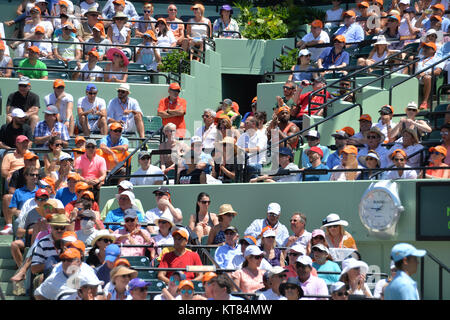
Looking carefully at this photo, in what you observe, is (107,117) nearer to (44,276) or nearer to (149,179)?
(149,179)

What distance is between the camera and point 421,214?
14531 mm

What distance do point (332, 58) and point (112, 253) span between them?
8.45 meters

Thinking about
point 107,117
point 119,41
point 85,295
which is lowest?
point 85,295

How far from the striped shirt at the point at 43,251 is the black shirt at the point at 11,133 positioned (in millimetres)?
4463

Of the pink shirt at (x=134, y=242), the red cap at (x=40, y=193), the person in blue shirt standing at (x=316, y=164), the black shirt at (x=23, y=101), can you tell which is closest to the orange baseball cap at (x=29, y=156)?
the red cap at (x=40, y=193)

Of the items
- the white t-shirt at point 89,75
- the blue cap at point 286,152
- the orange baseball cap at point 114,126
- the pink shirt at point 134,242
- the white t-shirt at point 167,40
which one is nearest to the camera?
the pink shirt at point 134,242

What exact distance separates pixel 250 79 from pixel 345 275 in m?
12.5

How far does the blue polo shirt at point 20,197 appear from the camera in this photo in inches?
637

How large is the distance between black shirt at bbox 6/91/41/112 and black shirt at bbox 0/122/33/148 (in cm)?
80

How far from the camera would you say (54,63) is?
2123cm

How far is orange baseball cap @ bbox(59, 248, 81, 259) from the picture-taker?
41.3 feet

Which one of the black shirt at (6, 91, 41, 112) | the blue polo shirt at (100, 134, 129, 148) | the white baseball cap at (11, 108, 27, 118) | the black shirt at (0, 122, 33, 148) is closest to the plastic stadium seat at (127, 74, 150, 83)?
the black shirt at (6, 91, 41, 112)

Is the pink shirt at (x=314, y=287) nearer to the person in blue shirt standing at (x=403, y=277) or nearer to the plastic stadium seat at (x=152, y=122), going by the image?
the person in blue shirt standing at (x=403, y=277)

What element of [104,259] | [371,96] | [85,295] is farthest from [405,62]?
[85,295]
